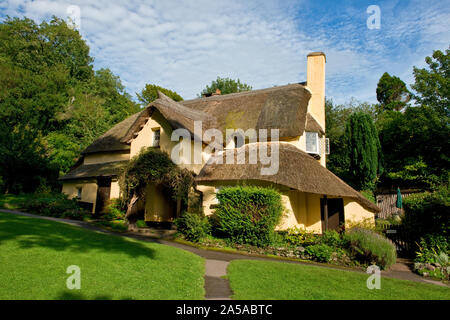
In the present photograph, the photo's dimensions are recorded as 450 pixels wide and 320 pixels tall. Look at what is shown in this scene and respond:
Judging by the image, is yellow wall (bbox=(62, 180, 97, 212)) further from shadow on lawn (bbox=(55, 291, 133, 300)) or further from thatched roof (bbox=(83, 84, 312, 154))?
shadow on lawn (bbox=(55, 291, 133, 300))

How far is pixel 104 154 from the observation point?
928 inches

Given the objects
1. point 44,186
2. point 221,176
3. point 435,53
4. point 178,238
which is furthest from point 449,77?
point 44,186

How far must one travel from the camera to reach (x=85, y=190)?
2194cm

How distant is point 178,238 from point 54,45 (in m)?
45.9

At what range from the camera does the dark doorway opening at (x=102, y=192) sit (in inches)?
803

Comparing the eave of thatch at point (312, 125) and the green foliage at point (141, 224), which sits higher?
the eave of thatch at point (312, 125)

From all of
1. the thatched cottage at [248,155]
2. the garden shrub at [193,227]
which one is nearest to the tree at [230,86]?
the thatched cottage at [248,155]

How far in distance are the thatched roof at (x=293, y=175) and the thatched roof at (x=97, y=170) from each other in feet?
24.8

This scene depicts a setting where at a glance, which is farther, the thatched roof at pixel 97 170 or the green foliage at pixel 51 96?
the green foliage at pixel 51 96

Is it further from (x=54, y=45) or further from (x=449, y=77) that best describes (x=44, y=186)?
(x=449, y=77)

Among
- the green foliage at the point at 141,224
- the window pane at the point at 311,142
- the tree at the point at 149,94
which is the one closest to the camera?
the green foliage at the point at 141,224

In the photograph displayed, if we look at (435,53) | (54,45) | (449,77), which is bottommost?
(449,77)

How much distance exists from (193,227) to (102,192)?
987 centimetres

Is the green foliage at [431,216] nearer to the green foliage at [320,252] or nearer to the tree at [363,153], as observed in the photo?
the green foliage at [320,252]
